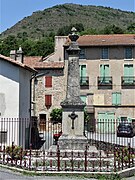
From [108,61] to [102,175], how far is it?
30782 mm

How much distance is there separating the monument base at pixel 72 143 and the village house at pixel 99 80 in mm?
24810

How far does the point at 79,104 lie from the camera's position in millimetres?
16312

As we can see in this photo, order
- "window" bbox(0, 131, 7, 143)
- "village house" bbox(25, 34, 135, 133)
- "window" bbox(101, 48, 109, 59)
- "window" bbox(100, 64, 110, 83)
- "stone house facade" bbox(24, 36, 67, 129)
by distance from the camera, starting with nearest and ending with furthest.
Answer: "window" bbox(0, 131, 7, 143)
"village house" bbox(25, 34, 135, 133)
"stone house facade" bbox(24, 36, 67, 129)
"window" bbox(100, 64, 110, 83)
"window" bbox(101, 48, 109, 59)

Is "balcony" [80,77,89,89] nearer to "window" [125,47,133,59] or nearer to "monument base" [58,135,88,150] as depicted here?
"window" [125,47,133,59]

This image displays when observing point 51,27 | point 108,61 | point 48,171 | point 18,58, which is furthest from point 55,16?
point 48,171

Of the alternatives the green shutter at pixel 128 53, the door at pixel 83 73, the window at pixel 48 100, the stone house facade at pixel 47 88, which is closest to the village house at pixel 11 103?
the stone house facade at pixel 47 88

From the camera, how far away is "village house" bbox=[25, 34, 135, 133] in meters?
41.2

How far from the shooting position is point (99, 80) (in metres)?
41.7

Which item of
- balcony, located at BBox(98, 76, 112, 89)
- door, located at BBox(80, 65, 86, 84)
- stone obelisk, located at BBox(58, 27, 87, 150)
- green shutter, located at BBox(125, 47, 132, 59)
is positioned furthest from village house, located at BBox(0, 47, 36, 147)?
green shutter, located at BBox(125, 47, 132, 59)

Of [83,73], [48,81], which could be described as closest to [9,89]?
[48,81]

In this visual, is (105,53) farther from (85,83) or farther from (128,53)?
(85,83)

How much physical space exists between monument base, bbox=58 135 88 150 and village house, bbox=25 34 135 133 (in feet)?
81.4

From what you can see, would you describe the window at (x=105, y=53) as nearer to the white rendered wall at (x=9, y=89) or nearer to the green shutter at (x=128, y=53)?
the green shutter at (x=128, y=53)

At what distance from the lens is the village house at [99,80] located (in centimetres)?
4125
